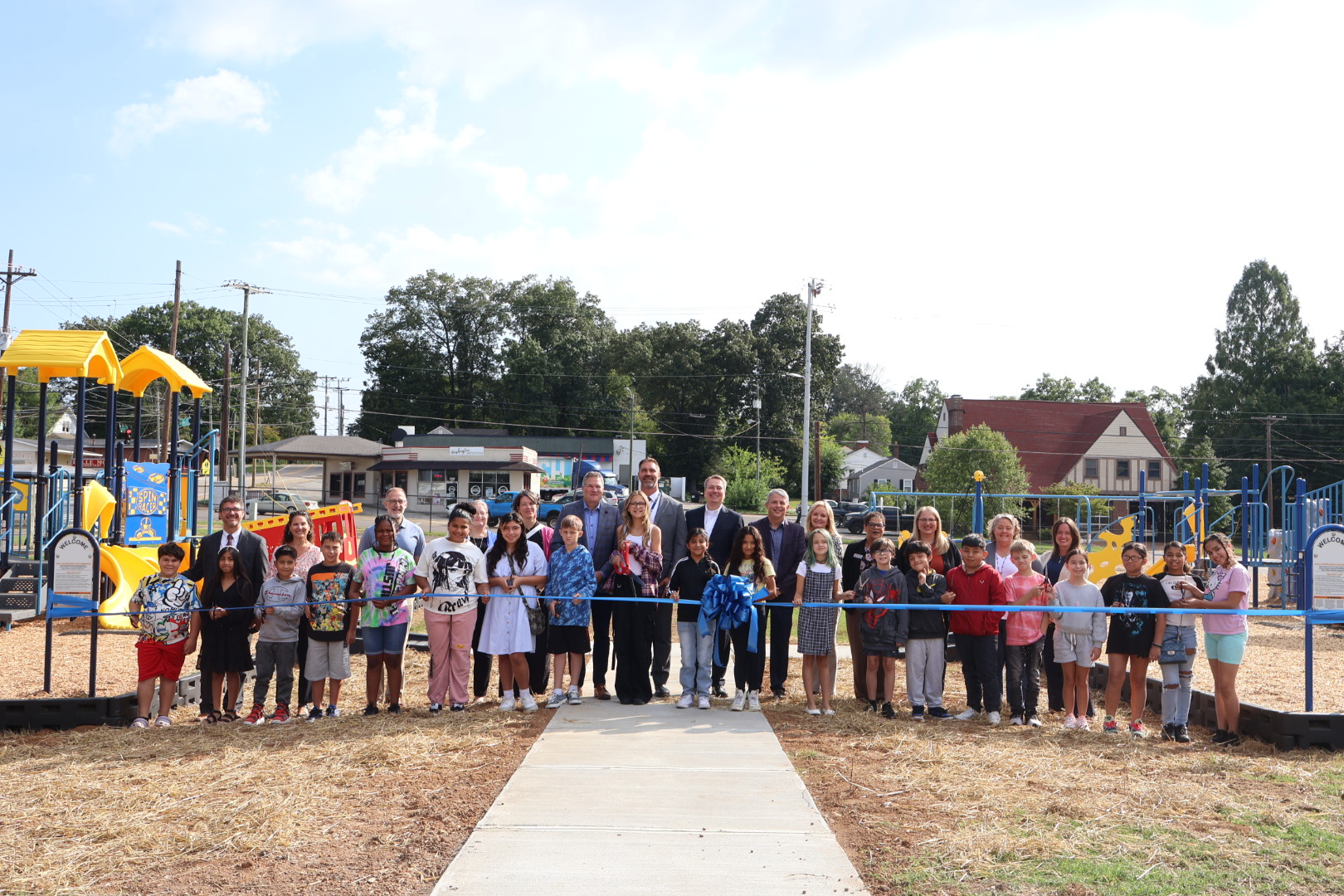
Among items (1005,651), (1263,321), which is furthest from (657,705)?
(1263,321)

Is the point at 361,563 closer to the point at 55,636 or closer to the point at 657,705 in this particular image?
the point at 657,705

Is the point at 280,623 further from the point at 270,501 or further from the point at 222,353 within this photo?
the point at 222,353

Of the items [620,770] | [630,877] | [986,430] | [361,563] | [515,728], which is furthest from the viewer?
[986,430]

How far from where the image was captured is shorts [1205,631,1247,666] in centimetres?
723

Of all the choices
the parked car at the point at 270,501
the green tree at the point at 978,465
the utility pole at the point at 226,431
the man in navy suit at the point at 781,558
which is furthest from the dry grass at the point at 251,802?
the green tree at the point at 978,465

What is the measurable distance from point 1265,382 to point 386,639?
64.7 m

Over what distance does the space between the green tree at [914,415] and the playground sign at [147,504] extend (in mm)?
83217

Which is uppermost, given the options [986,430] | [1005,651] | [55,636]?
[986,430]

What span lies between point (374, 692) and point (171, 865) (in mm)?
3239

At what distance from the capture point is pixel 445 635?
774 cm

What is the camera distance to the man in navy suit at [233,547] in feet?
24.9

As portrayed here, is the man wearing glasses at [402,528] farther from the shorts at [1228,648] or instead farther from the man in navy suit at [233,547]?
the shorts at [1228,648]

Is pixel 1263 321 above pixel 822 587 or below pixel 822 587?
above

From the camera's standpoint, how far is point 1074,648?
24.9ft
